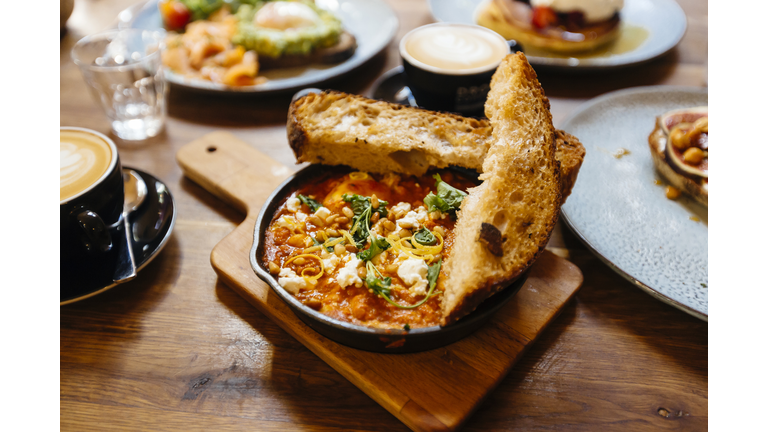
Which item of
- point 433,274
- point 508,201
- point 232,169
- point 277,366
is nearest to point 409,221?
point 433,274

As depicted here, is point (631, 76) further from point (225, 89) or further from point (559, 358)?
point (225, 89)

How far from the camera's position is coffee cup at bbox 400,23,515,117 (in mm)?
2744

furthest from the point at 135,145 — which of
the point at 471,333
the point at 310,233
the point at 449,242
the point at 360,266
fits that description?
the point at 471,333

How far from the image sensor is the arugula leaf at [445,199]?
2.11 m

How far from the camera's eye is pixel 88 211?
195cm

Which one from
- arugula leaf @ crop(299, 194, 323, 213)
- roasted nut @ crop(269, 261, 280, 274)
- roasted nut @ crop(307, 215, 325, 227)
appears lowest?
roasted nut @ crop(269, 261, 280, 274)

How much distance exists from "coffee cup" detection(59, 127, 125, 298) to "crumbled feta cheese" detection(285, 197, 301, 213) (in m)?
0.75

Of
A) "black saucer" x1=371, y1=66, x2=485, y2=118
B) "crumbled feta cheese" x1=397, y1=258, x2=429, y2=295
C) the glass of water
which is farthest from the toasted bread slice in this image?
"crumbled feta cheese" x1=397, y1=258, x2=429, y2=295

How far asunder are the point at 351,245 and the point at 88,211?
1.08 metres

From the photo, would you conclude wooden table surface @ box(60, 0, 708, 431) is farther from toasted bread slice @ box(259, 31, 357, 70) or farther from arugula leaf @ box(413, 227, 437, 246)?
toasted bread slice @ box(259, 31, 357, 70)

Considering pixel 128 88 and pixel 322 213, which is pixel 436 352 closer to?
pixel 322 213

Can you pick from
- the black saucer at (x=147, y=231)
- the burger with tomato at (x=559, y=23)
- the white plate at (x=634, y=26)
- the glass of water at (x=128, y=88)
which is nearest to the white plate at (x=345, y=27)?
the glass of water at (x=128, y=88)

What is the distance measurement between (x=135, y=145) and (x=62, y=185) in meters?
1.12

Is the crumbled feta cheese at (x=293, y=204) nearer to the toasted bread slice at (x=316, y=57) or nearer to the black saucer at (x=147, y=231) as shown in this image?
the black saucer at (x=147, y=231)
